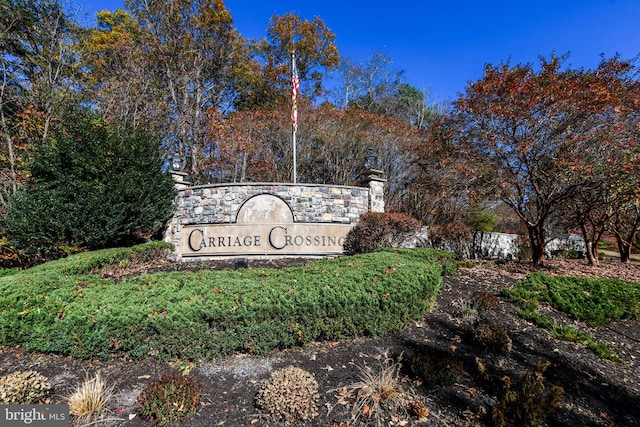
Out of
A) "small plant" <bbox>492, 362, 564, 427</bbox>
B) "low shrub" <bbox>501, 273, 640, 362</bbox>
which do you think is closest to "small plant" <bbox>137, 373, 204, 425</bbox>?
"small plant" <bbox>492, 362, 564, 427</bbox>

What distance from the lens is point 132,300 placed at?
9.86ft

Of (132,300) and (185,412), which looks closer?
(185,412)

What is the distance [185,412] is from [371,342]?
6.42 feet

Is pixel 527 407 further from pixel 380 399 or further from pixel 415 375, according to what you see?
pixel 380 399

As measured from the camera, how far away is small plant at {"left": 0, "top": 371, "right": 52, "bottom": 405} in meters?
2.13

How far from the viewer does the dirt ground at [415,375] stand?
2229 mm

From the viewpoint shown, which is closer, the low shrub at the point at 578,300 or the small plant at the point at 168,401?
the small plant at the point at 168,401

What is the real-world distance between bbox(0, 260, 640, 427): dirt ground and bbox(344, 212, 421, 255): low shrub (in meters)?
3.41

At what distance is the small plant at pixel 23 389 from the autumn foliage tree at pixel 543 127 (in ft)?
25.6

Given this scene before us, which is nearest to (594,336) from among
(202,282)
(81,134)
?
(202,282)

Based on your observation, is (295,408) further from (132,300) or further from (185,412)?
(132,300)

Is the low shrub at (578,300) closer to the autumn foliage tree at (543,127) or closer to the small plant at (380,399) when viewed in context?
the autumn foliage tree at (543,127)

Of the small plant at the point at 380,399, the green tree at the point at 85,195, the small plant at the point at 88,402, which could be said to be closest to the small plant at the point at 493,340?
the small plant at the point at 380,399

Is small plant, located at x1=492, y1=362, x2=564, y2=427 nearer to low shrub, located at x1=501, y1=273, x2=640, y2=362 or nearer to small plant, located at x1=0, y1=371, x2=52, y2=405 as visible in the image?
low shrub, located at x1=501, y1=273, x2=640, y2=362
